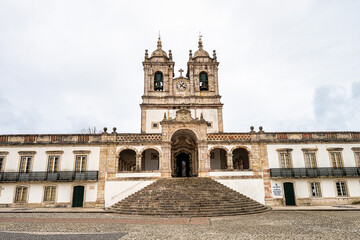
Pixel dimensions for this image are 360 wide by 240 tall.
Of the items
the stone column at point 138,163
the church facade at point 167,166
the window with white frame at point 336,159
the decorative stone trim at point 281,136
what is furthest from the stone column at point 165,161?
the window with white frame at point 336,159

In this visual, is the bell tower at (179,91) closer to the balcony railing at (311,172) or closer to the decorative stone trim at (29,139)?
the balcony railing at (311,172)

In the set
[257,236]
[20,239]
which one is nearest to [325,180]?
[257,236]

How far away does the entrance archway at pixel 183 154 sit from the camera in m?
23.1

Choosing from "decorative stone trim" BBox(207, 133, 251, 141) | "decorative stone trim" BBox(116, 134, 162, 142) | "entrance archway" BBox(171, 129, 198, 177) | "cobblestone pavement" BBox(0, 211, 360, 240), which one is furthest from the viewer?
"entrance archway" BBox(171, 129, 198, 177)

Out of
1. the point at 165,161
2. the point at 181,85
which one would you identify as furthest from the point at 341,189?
the point at 181,85

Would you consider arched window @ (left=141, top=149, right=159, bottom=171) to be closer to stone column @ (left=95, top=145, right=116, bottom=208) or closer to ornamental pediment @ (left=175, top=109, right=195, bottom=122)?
stone column @ (left=95, top=145, right=116, bottom=208)

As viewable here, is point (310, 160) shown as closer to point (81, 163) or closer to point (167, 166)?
point (167, 166)

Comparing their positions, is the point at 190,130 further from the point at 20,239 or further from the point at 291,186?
the point at 20,239

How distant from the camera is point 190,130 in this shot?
67.4ft

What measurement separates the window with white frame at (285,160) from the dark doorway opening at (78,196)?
54.3 ft

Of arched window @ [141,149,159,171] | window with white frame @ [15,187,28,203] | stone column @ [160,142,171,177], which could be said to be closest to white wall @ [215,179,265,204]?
stone column @ [160,142,171,177]

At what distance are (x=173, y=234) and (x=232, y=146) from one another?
12678mm

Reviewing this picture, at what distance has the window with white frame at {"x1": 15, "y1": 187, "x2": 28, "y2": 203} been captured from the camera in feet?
60.5

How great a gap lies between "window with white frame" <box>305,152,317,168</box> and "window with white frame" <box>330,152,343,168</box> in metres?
1.56
